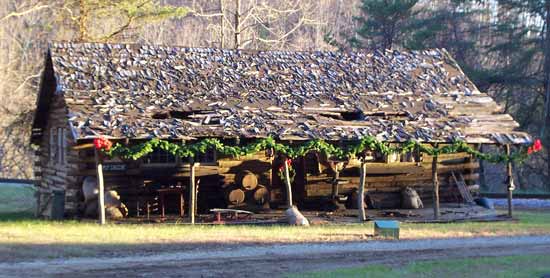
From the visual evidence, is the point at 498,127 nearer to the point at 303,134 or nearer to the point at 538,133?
the point at 303,134

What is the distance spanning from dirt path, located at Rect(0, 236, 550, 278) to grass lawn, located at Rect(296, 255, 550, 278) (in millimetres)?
675

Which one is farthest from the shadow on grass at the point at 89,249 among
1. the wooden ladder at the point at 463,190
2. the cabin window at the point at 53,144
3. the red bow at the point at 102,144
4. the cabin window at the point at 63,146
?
the wooden ladder at the point at 463,190

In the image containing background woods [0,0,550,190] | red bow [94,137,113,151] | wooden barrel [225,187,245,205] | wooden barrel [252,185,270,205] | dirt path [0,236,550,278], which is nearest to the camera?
dirt path [0,236,550,278]

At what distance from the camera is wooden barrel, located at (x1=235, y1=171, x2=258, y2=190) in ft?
92.1

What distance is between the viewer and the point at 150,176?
27703 mm

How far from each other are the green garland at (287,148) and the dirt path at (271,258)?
449 cm

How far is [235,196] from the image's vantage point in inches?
1101

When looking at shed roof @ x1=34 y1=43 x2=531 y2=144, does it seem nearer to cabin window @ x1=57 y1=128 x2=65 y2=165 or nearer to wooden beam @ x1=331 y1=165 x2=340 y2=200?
cabin window @ x1=57 y1=128 x2=65 y2=165

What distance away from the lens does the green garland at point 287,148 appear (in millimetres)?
24062

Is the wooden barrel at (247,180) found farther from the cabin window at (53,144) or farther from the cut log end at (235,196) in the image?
the cabin window at (53,144)

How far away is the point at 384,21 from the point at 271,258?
34.7 metres

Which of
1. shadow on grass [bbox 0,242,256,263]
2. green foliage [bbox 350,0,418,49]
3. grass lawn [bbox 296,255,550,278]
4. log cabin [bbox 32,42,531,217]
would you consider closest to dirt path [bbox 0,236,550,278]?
shadow on grass [bbox 0,242,256,263]

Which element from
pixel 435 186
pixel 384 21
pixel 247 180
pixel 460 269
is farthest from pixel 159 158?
pixel 384 21

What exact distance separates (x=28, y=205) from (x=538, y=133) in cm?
2631
